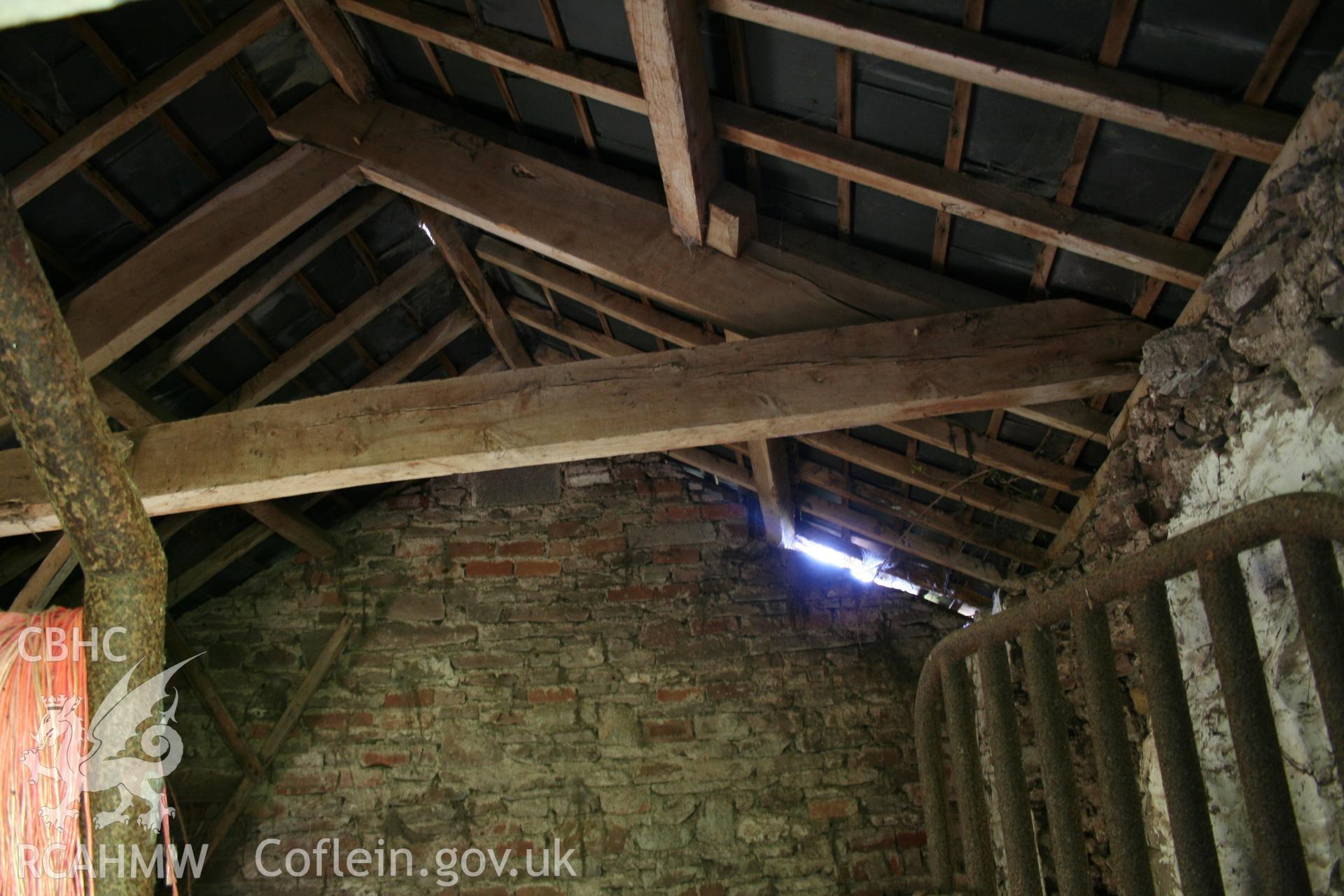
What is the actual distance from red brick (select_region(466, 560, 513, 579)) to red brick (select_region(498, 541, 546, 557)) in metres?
0.05

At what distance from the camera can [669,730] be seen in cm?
445

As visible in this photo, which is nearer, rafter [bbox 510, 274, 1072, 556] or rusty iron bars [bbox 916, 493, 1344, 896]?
rusty iron bars [bbox 916, 493, 1344, 896]

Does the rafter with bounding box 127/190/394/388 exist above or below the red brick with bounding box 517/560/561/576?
above

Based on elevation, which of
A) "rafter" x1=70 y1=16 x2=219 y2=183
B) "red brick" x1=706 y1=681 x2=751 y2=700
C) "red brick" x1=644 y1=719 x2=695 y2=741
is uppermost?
"rafter" x1=70 y1=16 x2=219 y2=183

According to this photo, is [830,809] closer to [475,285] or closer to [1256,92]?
[475,285]

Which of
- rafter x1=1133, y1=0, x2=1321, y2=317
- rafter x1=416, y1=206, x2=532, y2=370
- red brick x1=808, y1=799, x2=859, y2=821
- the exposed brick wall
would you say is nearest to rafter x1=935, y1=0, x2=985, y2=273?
rafter x1=1133, y1=0, x2=1321, y2=317

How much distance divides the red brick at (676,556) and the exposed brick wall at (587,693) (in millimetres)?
11

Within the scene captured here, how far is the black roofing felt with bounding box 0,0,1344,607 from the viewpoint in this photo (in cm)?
190

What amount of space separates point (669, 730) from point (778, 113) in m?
3.02

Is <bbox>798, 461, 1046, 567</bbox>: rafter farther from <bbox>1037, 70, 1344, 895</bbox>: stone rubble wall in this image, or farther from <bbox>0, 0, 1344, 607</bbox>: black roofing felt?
<bbox>1037, 70, 1344, 895</bbox>: stone rubble wall

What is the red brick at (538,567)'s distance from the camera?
482 cm

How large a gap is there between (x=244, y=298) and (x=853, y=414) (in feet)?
7.66

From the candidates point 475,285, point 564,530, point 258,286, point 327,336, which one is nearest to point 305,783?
point 564,530

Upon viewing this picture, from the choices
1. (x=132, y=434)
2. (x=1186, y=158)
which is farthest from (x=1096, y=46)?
(x=132, y=434)
